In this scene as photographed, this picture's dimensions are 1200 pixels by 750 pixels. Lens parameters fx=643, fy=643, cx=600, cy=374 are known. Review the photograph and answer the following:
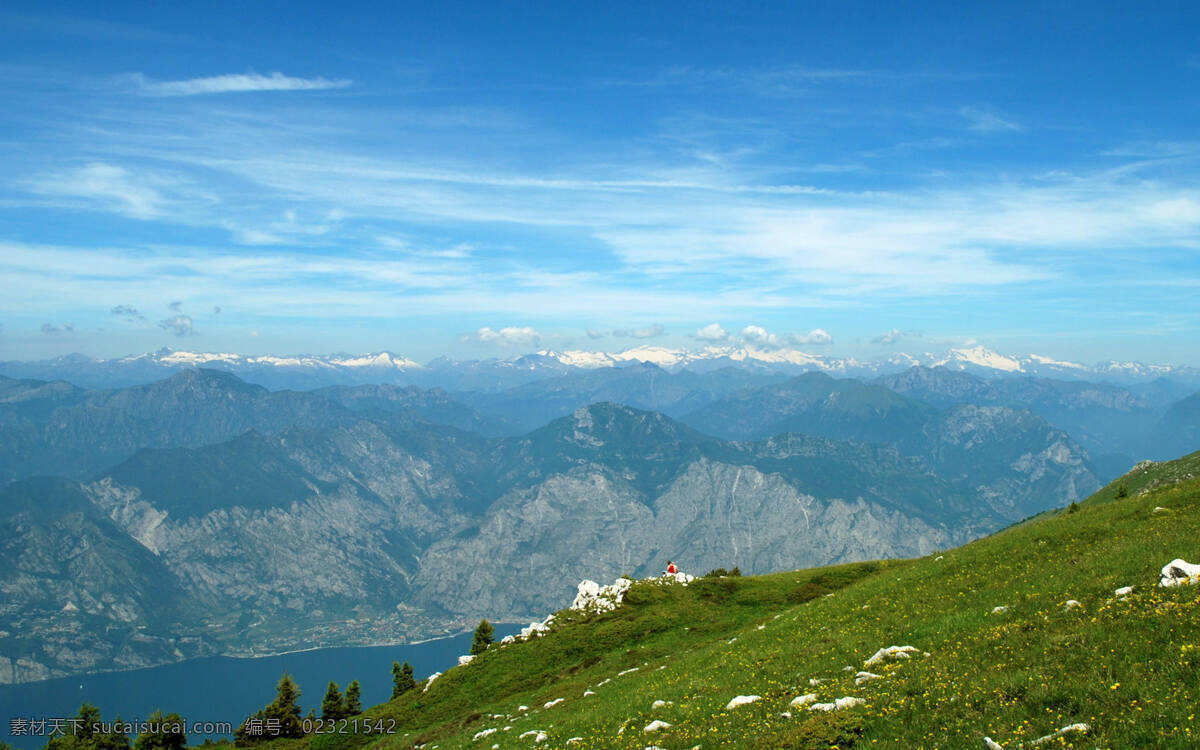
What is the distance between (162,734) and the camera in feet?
183

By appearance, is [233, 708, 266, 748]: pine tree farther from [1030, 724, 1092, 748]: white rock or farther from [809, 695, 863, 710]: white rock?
[1030, 724, 1092, 748]: white rock

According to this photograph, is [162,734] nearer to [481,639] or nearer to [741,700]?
[481,639]

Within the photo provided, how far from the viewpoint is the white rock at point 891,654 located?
2422cm

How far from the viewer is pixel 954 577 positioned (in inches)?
1447

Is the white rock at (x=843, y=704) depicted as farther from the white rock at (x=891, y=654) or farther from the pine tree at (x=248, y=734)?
the pine tree at (x=248, y=734)

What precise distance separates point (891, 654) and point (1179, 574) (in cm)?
989

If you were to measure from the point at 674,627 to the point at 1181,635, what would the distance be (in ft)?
157

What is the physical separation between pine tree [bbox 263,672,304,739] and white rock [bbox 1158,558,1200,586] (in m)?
61.5

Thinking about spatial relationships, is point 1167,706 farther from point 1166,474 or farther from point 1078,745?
point 1166,474

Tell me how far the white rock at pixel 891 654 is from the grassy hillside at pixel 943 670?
407 mm

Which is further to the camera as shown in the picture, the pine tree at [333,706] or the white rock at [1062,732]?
the pine tree at [333,706]

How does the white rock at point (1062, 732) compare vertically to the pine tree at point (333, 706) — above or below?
above

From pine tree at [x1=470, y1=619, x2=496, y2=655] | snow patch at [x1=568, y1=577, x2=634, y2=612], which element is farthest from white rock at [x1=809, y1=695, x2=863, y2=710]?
pine tree at [x1=470, y1=619, x2=496, y2=655]

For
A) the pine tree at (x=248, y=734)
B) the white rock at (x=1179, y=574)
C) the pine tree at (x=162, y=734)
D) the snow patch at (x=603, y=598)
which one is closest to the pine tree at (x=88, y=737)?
the pine tree at (x=162, y=734)
